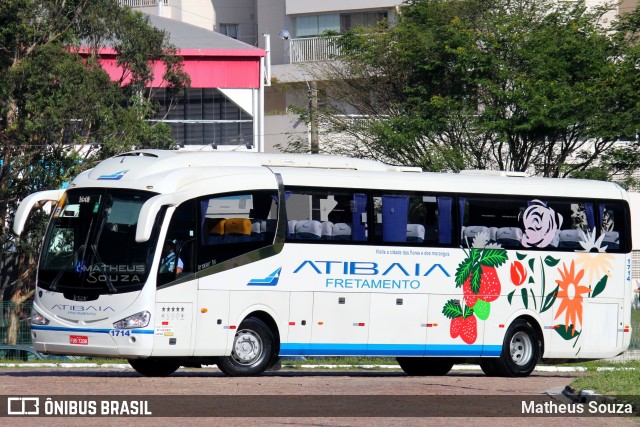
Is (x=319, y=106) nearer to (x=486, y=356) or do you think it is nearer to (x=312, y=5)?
(x=312, y=5)

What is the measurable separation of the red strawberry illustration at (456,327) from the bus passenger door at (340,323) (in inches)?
67.7

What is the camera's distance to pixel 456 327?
22109 millimetres

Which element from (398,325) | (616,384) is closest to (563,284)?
(398,325)

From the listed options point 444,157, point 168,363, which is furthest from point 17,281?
point 168,363

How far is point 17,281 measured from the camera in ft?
131

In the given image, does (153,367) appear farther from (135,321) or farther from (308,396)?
(308,396)

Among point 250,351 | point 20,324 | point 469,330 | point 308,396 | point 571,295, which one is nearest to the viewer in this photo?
point 308,396

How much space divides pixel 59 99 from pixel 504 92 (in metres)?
13.3

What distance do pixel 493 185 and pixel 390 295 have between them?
9.82 ft

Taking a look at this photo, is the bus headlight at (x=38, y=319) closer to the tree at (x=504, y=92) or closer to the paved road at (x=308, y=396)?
the paved road at (x=308, y=396)

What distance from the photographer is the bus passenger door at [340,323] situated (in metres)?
20.7

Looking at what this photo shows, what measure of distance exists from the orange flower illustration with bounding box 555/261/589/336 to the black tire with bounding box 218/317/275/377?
19.7 feet

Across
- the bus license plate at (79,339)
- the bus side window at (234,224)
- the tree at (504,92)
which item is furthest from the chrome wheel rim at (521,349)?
the tree at (504,92)

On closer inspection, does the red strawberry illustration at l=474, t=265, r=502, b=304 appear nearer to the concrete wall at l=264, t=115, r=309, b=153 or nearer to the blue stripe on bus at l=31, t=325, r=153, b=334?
the blue stripe on bus at l=31, t=325, r=153, b=334
